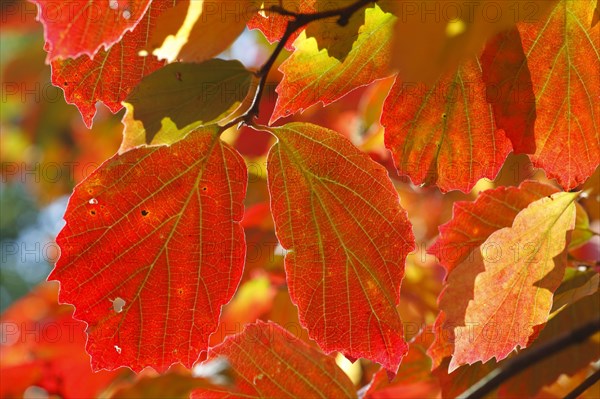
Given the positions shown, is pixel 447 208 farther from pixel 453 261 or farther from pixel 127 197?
Result: pixel 127 197

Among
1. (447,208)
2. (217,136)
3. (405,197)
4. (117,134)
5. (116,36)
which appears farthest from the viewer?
(117,134)

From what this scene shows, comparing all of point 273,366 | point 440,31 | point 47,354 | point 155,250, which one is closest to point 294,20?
point 440,31

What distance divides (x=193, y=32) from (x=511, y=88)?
33cm

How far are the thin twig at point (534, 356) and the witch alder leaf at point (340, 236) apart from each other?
0.15 metres

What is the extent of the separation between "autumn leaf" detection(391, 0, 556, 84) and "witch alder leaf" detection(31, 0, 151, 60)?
22 cm

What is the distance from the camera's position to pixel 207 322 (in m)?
0.78

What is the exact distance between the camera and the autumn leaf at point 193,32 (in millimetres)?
590

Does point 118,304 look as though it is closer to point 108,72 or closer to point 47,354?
point 108,72

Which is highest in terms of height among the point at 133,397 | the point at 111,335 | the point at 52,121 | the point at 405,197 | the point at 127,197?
the point at 127,197

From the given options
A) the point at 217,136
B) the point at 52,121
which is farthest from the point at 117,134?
the point at 217,136

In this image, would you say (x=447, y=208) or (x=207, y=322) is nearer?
(x=207, y=322)

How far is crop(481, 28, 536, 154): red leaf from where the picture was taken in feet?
2.33

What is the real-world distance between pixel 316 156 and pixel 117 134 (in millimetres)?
1813

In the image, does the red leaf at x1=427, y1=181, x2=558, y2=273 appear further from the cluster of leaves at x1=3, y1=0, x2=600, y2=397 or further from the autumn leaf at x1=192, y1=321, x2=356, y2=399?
the autumn leaf at x1=192, y1=321, x2=356, y2=399
